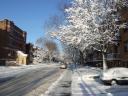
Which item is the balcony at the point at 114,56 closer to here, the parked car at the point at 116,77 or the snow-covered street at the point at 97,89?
the snow-covered street at the point at 97,89

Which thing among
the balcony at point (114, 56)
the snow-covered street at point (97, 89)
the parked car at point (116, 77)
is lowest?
the snow-covered street at point (97, 89)

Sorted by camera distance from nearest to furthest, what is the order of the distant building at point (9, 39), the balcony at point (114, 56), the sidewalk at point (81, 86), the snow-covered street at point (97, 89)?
the snow-covered street at point (97, 89) → the sidewalk at point (81, 86) → the balcony at point (114, 56) → the distant building at point (9, 39)

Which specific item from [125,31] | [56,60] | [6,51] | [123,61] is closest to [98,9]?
[125,31]

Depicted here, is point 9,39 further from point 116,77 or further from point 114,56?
point 116,77

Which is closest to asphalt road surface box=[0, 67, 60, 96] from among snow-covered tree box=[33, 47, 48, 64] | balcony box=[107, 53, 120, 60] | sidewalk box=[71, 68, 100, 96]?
sidewalk box=[71, 68, 100, 96]

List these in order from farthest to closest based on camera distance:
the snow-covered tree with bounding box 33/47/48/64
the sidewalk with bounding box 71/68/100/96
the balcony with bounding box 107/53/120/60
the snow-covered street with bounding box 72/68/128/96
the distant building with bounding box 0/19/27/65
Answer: the snow-covered tree with bounding box 33/47/48/64, the distant building with bounding box 0/19/27/65, the balcony with bounding box 107/53/120/60, the sidewalk with bounding box 71/68/100/96, the snow-covered street with bounding box 72/68/128/96

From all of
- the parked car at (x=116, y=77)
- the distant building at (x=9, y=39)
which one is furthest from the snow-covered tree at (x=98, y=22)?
the distant building at (x=9, y=39)

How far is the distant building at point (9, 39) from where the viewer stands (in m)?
88.8

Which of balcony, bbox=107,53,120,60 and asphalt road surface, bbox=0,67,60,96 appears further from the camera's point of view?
balcony, bbox=107,53,120,60

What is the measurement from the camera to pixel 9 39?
93.6 meters

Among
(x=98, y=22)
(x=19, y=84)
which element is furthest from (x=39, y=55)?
(x=19, y=84)

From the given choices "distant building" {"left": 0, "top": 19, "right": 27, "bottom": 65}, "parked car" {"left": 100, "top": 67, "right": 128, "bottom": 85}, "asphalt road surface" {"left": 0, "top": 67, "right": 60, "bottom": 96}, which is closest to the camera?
"asphalt road surface" {"left": 0, "top": 67, "right": 60, "bottom": 96}

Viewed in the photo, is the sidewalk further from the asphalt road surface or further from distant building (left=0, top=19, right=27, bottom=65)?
distant building (left=0, top=19, right=27, bottom=65)

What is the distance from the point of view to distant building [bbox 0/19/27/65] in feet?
291
